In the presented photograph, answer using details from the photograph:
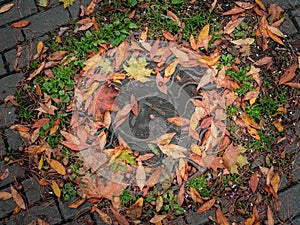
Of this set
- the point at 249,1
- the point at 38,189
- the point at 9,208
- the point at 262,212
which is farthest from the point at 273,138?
the point at 9,208

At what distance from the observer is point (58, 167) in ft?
10.2

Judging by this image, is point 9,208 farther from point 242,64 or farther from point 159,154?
point 242,64

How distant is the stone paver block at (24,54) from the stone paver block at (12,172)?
746 mm

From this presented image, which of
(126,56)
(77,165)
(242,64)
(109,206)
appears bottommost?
(109,206)

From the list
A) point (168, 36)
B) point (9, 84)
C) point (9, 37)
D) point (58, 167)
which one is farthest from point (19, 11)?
point (58, 167)

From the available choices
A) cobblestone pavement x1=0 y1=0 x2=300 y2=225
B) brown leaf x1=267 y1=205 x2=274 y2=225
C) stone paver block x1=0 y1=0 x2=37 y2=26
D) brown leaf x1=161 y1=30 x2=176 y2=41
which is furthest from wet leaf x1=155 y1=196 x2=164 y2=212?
stone paver block x1=0 y1=0 x2=37 y2=26

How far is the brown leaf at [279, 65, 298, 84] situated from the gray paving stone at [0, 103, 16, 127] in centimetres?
201

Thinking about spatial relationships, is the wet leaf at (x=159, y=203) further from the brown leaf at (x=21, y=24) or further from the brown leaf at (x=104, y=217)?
the brown leaf at (x=21, y=24)

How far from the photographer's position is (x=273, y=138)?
10.4 ft

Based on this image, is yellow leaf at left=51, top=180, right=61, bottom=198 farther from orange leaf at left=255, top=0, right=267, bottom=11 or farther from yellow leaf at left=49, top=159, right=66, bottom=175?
orange leaf at left=255, top=0, right=267, bottom=11

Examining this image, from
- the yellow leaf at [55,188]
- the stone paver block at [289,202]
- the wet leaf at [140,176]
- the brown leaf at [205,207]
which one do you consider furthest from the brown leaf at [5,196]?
the stone paver block at [289,202]

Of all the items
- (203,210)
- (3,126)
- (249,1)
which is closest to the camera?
(203,210)

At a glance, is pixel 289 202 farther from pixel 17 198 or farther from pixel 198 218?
pixel 17 198

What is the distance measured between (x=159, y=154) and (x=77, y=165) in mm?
589
